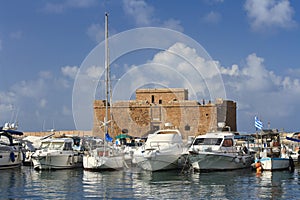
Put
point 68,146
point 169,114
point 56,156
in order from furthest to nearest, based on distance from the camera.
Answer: point 169,114
point 68,146
point 56,156

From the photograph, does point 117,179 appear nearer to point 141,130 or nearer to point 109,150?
point 109,150

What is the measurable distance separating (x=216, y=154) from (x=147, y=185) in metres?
5.85

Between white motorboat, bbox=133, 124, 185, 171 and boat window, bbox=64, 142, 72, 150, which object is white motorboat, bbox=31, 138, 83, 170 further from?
white motorboat, bbox=133, 124, 185, 171

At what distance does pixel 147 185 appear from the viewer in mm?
19734

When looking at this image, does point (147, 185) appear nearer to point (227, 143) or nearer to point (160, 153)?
point (160, 153)

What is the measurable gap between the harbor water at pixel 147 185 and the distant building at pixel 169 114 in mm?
22921

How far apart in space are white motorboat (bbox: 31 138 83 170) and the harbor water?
0.67 m

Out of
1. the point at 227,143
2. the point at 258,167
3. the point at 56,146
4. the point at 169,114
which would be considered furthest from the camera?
the point at 169,114

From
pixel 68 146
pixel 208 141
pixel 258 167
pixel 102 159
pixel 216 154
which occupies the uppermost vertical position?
pixel 208 141

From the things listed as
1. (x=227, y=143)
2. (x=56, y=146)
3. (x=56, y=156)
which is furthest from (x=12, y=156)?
(x=227, y=143)

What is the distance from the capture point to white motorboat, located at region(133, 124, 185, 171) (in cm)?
2408

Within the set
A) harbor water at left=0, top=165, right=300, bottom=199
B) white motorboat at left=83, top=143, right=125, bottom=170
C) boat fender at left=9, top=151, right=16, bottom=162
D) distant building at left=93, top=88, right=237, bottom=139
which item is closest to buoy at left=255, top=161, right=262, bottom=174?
harbor water at left=0, top=165, right=300, bottom=199

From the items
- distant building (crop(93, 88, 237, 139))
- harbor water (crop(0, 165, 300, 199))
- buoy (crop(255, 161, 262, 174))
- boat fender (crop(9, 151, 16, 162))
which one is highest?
distant building (crop(93, 88, 237, 139))

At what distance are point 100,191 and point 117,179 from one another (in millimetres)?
4010
